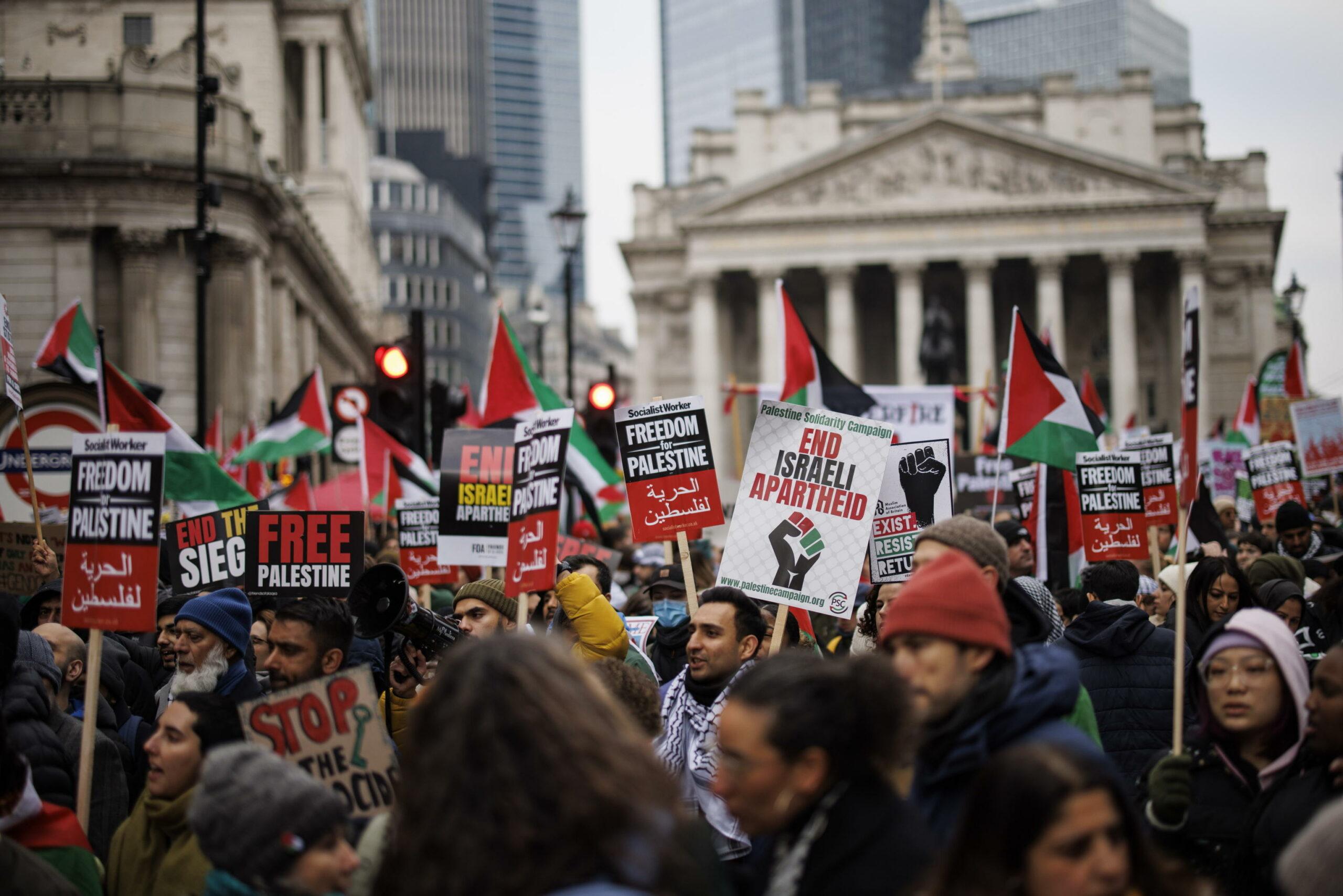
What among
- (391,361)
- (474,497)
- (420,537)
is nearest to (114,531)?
(474,497)

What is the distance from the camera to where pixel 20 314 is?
98.3ft

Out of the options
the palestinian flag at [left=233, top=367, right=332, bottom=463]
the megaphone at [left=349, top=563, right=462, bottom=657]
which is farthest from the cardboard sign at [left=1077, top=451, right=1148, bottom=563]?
the palestinian flag at [left=233, top=367, right=332, bottom=463]

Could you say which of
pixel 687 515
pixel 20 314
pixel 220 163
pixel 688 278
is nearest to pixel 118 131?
pixel 220 163

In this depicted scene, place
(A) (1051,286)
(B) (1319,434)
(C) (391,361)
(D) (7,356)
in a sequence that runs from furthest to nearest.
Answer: (A) (1051,286) < (B) (1319,434) < (C) (391,361) < (D) (7,356)

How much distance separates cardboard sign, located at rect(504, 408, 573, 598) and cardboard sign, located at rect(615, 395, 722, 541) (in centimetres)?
78

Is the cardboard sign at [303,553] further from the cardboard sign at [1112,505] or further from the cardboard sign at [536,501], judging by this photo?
the cardboard sign at [1112,505]

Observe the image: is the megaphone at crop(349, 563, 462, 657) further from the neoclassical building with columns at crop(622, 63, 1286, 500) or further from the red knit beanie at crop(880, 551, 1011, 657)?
the neoclassical building with columns at crop(622, 63, 1286, 500)

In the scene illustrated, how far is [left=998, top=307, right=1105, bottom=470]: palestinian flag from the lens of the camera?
1041cm

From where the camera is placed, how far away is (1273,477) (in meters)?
13.3

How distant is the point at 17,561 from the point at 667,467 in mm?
4028

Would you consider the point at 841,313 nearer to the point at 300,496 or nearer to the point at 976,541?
the point at 300,496

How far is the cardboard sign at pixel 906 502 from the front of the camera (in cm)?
790

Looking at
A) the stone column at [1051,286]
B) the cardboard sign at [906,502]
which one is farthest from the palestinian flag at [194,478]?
the stone column at [1051,286]

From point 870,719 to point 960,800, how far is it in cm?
54
